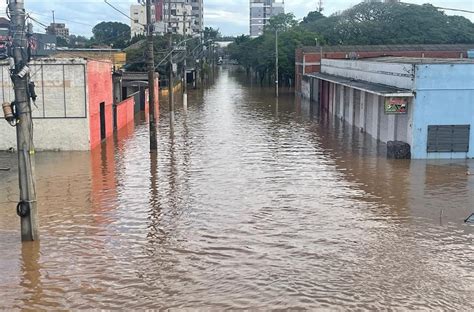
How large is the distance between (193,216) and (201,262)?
3797 mm

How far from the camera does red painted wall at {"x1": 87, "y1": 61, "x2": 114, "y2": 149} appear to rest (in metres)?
27.8

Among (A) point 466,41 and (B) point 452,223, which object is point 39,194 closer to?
(B) point 452,223

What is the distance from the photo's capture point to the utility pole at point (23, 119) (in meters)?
12.4

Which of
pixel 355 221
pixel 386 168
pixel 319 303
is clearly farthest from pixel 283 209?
pixel 386 168

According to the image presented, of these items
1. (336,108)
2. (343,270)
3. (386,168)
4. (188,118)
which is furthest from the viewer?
(336,108)

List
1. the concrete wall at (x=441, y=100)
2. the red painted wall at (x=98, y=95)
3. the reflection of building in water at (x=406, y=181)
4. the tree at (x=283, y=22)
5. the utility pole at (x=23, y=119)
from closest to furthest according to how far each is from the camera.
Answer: the utility pole at (x=23, y=119)
the reflection of building in water at (x=406, y=181)
the concrete wall at (x=441, y=100)
the red painted wall at (x=98, y=95)
the tree at (x=283, y=22)

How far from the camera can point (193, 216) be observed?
15.8m

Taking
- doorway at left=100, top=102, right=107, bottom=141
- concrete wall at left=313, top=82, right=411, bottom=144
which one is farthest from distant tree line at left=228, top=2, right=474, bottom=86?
doorway at left=100, top=102, right=107, bottom=141

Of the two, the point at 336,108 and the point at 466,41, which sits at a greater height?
the point at 466,41

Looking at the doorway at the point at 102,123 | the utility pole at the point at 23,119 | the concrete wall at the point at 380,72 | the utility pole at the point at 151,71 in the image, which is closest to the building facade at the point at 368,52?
the concrete wall at the point at 380,72

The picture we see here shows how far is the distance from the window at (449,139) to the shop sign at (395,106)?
4.61 ft

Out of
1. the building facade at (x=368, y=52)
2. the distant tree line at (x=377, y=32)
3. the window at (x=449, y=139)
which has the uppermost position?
the distant tree line at (x=377, y=32)

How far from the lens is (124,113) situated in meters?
38.4

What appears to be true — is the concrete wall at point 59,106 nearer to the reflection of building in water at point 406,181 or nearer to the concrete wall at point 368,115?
the reflection of building in water at point 406,181
